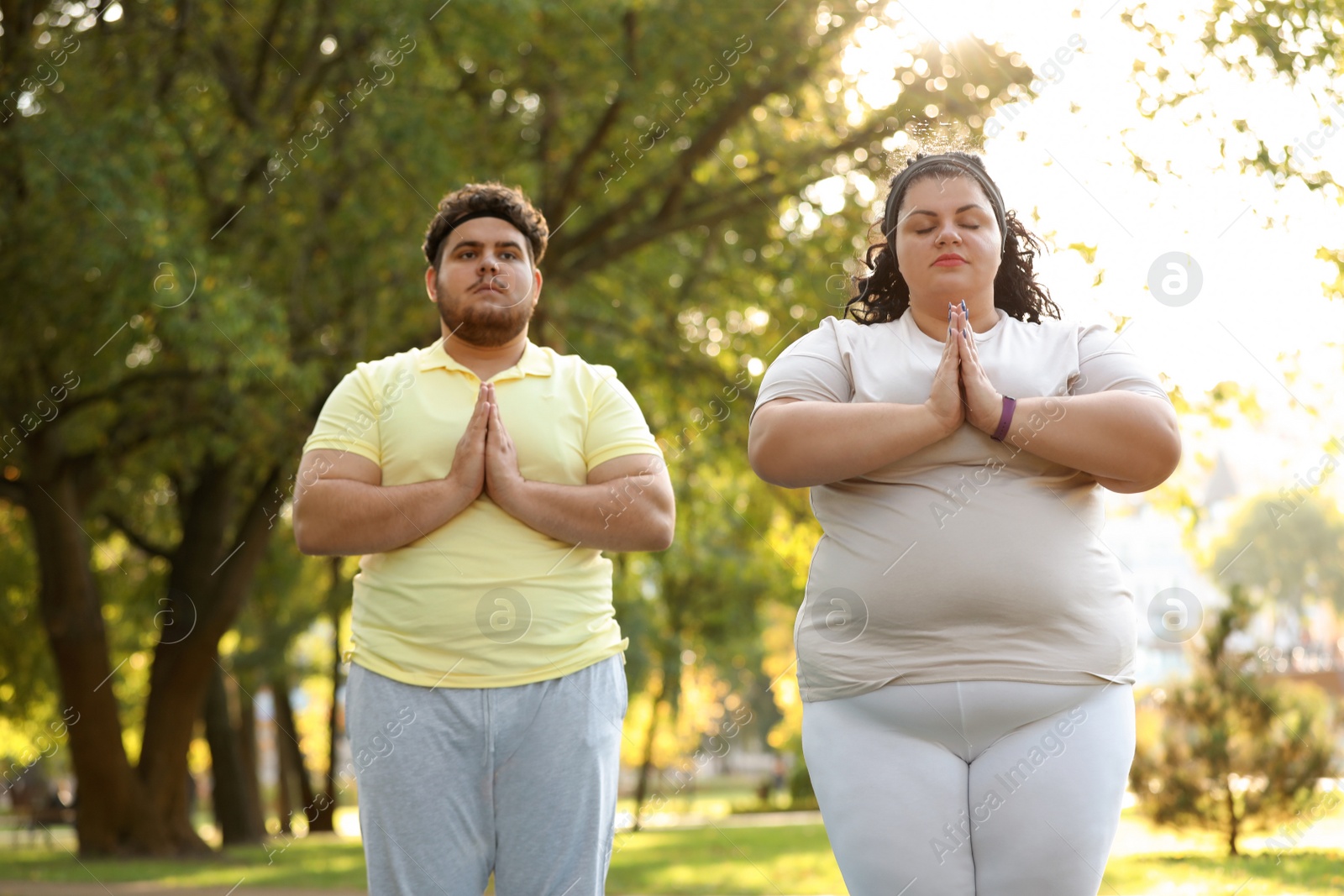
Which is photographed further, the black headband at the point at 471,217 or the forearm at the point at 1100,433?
the black headband at the point at 471,217

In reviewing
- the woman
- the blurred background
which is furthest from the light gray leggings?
the blurred background

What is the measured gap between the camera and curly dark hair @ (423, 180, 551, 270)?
3227mm

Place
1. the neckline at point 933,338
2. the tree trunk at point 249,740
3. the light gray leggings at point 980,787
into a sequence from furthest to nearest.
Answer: the tree trunk at point 249,740 < the neckline at point 933,338 < the light gray leggings at point 980,787

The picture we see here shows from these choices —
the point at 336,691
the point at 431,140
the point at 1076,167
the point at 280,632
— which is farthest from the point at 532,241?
the point at 336,691

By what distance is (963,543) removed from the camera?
8.05 ft

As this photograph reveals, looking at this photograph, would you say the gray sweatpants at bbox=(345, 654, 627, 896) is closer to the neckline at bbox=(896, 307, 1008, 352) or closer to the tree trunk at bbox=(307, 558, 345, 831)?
the neckline at bbox=(896, 307, 1008, 352)

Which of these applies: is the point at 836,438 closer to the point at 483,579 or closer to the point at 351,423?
the point at 483,579

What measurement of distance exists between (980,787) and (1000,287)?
3.85 feet

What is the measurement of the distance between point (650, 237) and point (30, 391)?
5492 mm

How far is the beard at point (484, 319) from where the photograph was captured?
3125 millimetres

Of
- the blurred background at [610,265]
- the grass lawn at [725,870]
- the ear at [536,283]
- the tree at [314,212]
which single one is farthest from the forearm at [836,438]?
the tree at [314,212]

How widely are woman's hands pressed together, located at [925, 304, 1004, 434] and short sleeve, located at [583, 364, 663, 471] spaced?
0.89 m

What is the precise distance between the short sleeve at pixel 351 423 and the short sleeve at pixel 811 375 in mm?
974

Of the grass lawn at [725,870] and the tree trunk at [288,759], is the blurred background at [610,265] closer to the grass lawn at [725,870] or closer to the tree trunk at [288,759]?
the grass lawn at [725,870]
